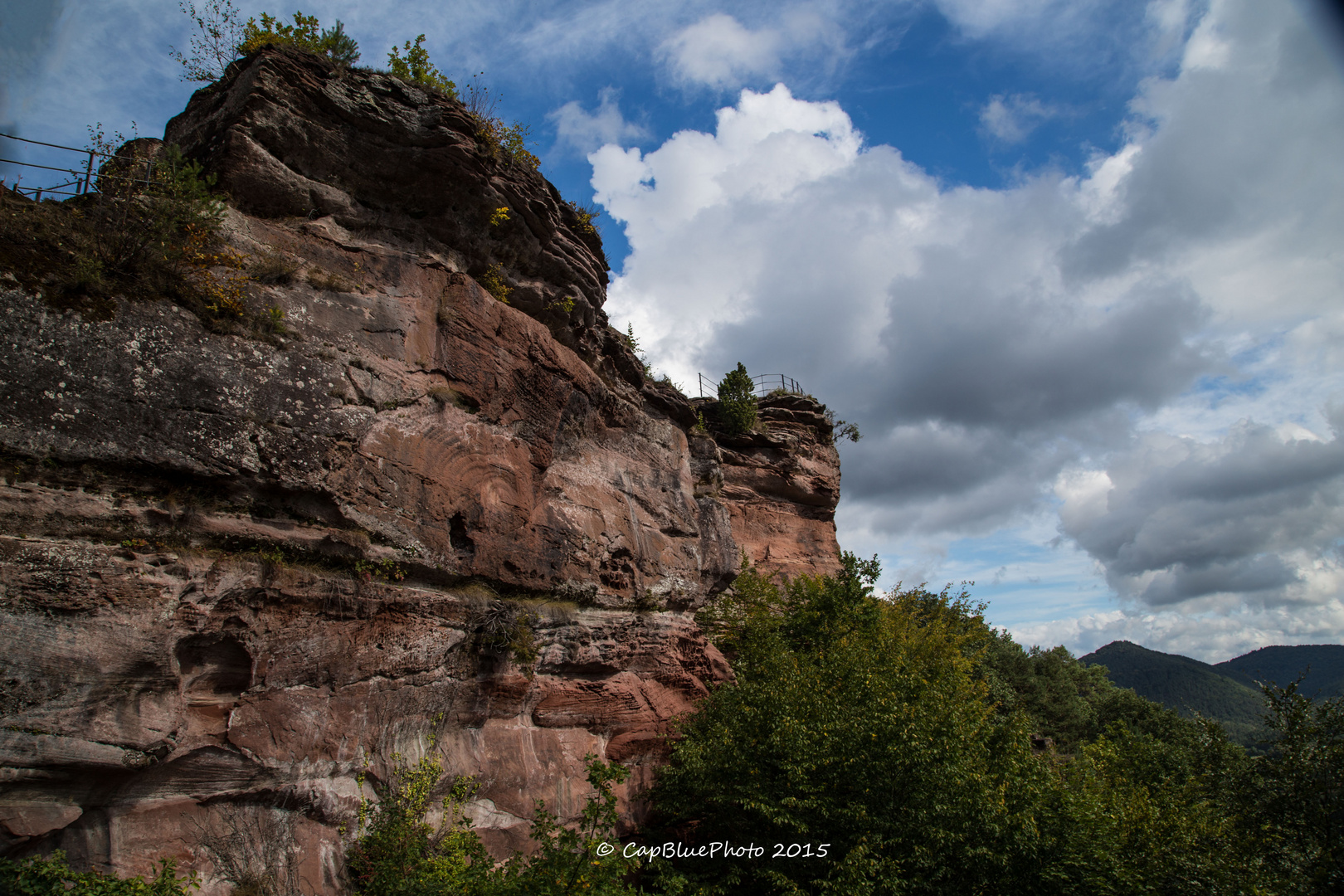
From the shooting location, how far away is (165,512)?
7.64 meters

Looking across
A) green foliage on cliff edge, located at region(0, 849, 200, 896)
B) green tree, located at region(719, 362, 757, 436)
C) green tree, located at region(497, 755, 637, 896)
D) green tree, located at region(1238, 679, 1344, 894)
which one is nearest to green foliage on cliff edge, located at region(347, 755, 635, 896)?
green tree, located at region(497, 755, 637, 896)

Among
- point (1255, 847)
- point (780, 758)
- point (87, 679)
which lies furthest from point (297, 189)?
point (1255, 847)

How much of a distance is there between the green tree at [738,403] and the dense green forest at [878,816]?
12.5m

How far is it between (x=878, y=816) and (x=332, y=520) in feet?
30.7

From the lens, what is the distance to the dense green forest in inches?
337

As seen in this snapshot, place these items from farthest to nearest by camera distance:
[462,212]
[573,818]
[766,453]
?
[766,453] < [462,212] < [573,818]

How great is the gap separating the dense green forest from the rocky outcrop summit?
93cm

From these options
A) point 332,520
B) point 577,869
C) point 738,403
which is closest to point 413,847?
point 577,869

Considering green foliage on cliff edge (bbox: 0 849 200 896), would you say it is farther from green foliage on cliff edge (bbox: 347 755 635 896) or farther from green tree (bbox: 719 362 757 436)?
green tree (bbox: 719 362 757 436)

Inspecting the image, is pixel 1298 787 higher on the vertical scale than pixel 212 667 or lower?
lower

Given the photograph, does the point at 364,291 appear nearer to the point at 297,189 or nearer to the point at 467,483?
the point at 297,189

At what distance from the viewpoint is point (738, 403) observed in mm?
26219

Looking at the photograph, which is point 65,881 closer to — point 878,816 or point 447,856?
point 447,856

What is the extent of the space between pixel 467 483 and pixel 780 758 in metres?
7.20
